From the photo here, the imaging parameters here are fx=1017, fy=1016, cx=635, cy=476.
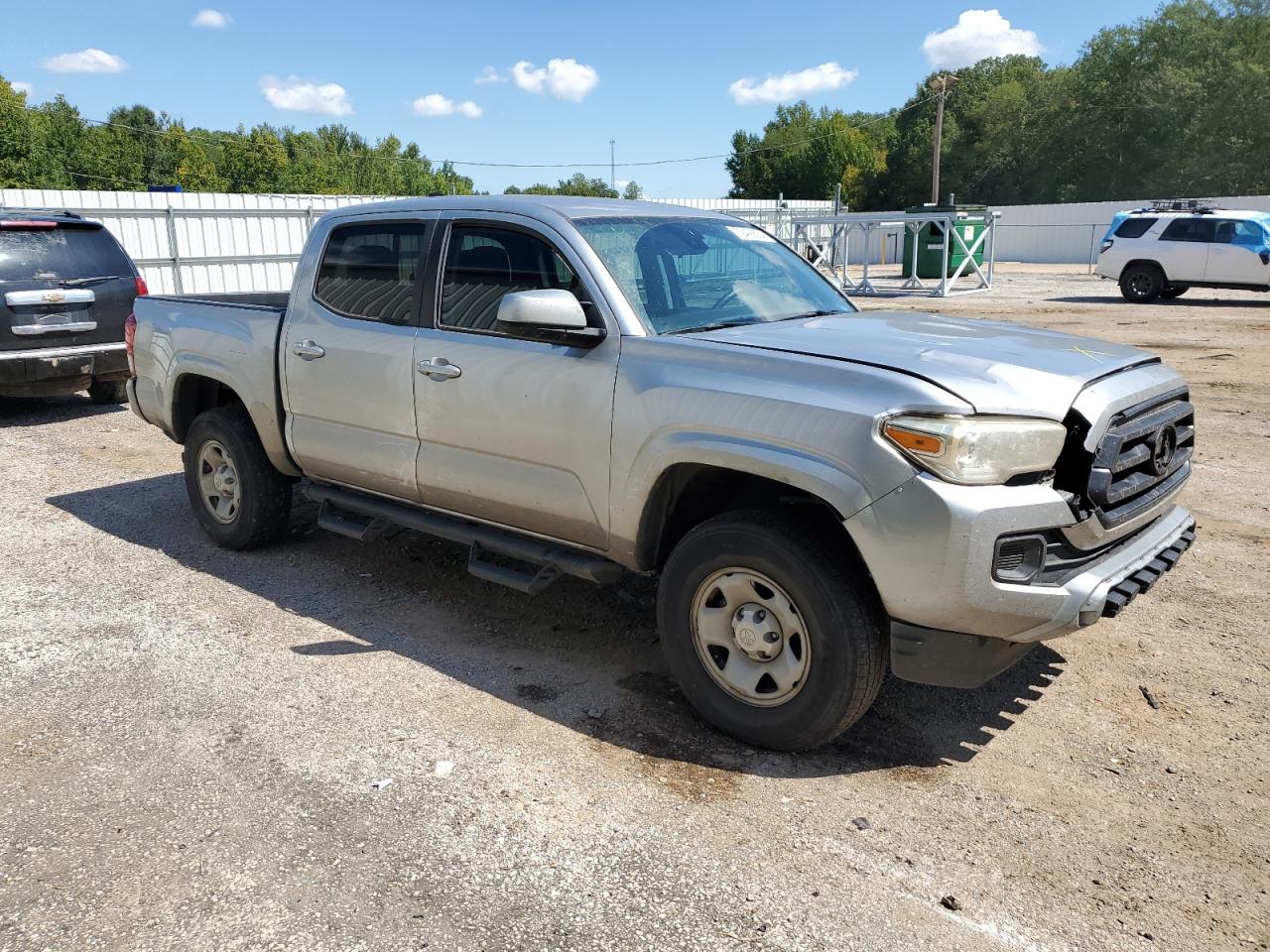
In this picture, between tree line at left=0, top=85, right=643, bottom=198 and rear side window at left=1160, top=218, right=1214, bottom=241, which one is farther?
tree line at left=0, top=85, right=643, bottom=198

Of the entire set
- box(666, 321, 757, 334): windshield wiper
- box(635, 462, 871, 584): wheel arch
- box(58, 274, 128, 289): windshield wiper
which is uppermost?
box(58, 274, 128, 289): windshield wiper

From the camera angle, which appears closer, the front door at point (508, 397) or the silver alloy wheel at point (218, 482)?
the front door at point (508, 397)

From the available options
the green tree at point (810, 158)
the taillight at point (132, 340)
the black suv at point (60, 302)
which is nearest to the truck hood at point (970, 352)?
the taillight at point (132, 340)

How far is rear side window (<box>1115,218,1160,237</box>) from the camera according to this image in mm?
21781

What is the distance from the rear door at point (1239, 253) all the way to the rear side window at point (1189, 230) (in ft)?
0.60

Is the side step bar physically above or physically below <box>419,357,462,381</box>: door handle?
below

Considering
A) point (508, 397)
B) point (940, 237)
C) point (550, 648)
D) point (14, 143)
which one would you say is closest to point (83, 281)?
point (508, 397)

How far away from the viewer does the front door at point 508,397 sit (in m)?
4.02

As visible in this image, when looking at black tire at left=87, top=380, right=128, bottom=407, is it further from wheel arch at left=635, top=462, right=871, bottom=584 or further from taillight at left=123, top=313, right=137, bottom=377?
wheel arch at left=635, top=462, right=871, bottom=584

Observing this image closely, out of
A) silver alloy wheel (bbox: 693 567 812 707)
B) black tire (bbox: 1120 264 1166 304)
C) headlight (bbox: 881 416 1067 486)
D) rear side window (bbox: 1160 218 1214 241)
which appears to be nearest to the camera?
headlight (bbox: 881 416 1067 486)

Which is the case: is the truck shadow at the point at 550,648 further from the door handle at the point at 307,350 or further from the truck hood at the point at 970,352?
the truck hood at the point at 970,352

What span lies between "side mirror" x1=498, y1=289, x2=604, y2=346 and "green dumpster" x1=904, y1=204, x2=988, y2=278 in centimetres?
2460

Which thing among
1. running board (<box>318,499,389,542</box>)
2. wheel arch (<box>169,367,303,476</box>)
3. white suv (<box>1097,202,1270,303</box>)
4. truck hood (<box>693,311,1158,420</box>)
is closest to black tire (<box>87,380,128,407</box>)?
wheel arch (<box>169,367,303,476</box>)

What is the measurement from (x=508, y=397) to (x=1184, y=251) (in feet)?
70.4
